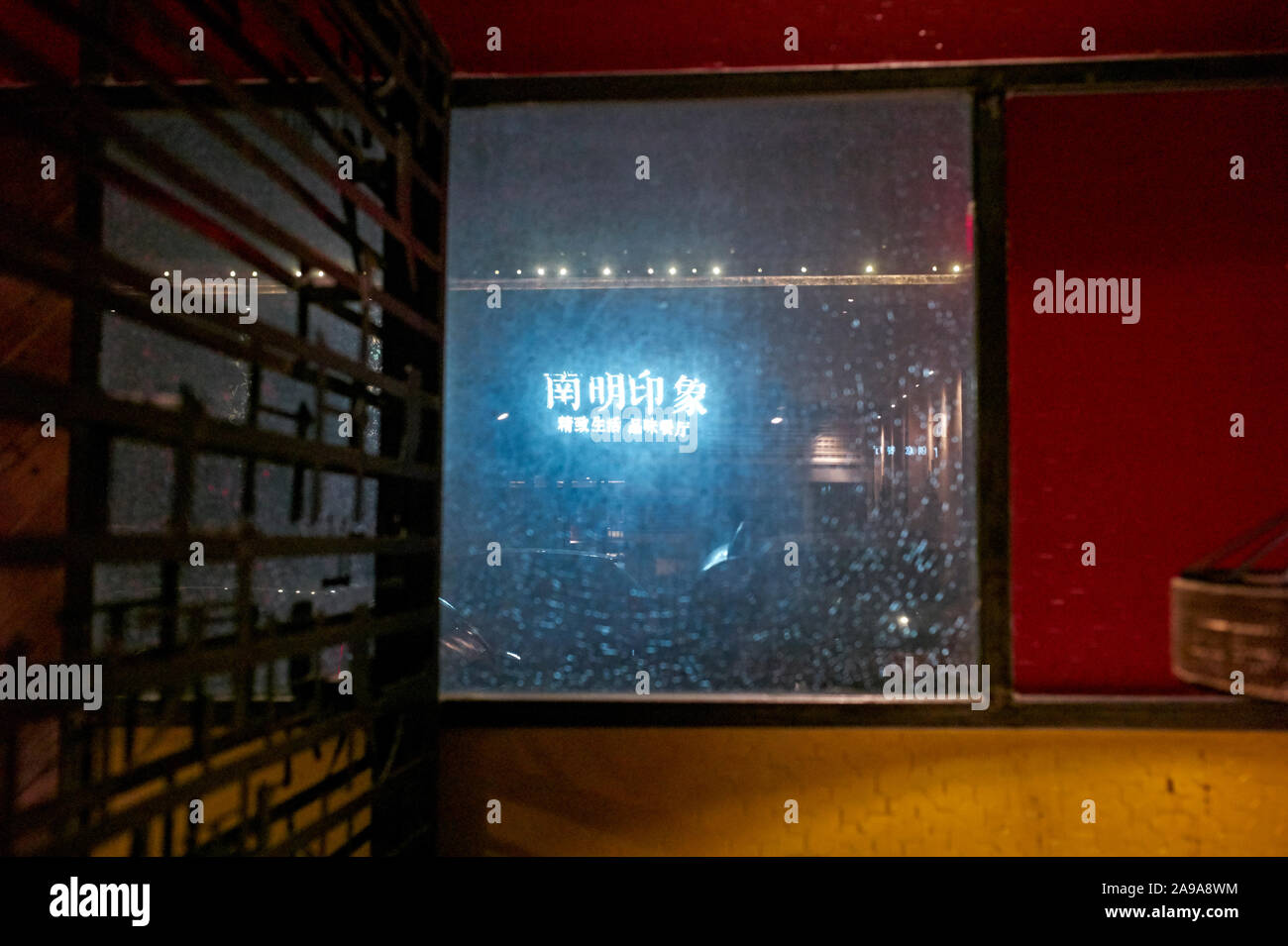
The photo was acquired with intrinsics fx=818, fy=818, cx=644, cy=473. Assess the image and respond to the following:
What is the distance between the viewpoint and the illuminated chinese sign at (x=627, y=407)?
8.30 ft

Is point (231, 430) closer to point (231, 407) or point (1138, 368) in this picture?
point (231, 407)

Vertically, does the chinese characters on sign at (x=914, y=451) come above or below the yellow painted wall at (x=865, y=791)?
above

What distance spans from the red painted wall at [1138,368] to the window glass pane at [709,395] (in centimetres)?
20

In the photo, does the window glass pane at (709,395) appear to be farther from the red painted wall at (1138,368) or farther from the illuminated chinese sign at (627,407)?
the red painted wall at (1138,368)

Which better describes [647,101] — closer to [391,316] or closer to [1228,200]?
[391,316]

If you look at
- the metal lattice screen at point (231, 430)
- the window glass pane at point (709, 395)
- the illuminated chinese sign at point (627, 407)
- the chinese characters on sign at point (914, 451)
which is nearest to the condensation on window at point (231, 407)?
the metal lattice screen at point (231, 430)

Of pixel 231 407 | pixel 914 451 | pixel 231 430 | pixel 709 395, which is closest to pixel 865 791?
pixel 914 451

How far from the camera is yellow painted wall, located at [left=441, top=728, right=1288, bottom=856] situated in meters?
2.28

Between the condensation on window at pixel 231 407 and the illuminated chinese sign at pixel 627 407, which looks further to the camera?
the illuminated chinese sign at pixel 627 407

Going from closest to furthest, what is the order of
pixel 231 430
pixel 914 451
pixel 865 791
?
1. pixel 231 430
2. pixel 865 791
3. pixel 914 451

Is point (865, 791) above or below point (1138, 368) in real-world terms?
below

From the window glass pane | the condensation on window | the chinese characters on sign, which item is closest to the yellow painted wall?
the window glass pane

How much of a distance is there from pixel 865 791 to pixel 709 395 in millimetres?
1248

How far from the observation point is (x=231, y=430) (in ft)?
4.59
